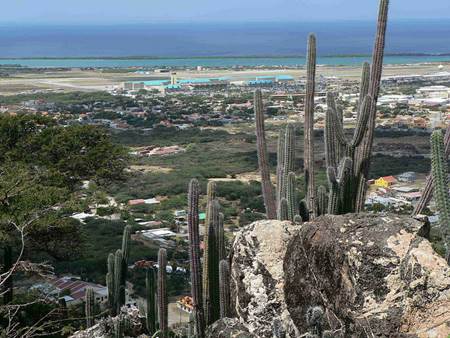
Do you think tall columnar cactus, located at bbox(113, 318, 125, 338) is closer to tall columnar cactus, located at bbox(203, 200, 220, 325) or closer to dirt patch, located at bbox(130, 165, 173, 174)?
tall columnar cactus, located at bbox(203, 200, 220, 325)

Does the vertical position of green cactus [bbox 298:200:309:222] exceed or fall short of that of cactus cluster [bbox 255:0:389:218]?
it falls short

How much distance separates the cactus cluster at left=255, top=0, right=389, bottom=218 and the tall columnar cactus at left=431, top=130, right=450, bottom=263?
145 centimetres

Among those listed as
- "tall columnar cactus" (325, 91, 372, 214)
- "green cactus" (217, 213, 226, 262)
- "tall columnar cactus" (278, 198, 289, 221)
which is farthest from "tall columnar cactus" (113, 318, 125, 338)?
"tall columnar cactus" (325, 91, 372, 214)

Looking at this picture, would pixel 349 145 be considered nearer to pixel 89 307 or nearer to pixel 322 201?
pixel 322 201

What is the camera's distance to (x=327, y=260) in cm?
545

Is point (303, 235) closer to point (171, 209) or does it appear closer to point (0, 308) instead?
point (0, 308)

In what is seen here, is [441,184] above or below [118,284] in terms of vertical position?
above

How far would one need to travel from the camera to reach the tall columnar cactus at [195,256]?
670 cm

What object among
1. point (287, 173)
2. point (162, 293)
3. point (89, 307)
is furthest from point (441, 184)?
point (89, 307)

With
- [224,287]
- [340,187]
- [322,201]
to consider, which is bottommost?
[224,287]

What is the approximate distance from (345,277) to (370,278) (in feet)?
0.75

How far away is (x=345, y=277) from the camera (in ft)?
17.3

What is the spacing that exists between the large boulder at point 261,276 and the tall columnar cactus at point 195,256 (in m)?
0.54

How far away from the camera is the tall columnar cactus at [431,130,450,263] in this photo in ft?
17.5
